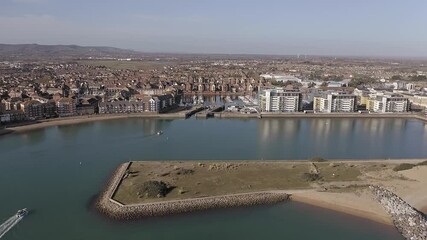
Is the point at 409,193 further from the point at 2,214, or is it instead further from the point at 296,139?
the point at 2,214

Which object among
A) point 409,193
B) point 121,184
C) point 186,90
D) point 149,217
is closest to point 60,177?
point 121,184

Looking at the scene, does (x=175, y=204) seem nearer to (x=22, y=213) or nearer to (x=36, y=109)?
(x=22, y=213)

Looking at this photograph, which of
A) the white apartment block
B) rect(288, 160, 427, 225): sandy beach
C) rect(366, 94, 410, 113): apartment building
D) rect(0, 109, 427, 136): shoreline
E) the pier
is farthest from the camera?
rect(366, 94, 410, 113): apartment building

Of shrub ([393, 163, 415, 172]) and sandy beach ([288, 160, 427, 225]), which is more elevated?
shrub ([393, 163, 415, 172])

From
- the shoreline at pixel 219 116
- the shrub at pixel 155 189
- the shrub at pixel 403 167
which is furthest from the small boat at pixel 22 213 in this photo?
the shoreline at pixel 219 116

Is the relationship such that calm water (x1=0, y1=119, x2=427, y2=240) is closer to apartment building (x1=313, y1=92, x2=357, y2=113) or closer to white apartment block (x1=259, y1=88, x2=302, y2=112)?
apartment building (x1=313, y1=92, x2=357, y2=113)

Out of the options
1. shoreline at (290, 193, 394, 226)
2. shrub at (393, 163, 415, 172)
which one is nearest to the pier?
shrub at (393, 163, 415, 172)

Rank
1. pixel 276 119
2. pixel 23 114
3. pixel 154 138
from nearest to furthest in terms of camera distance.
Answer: pixel 154 138 < pixel 23 114 < pixel 276 119
